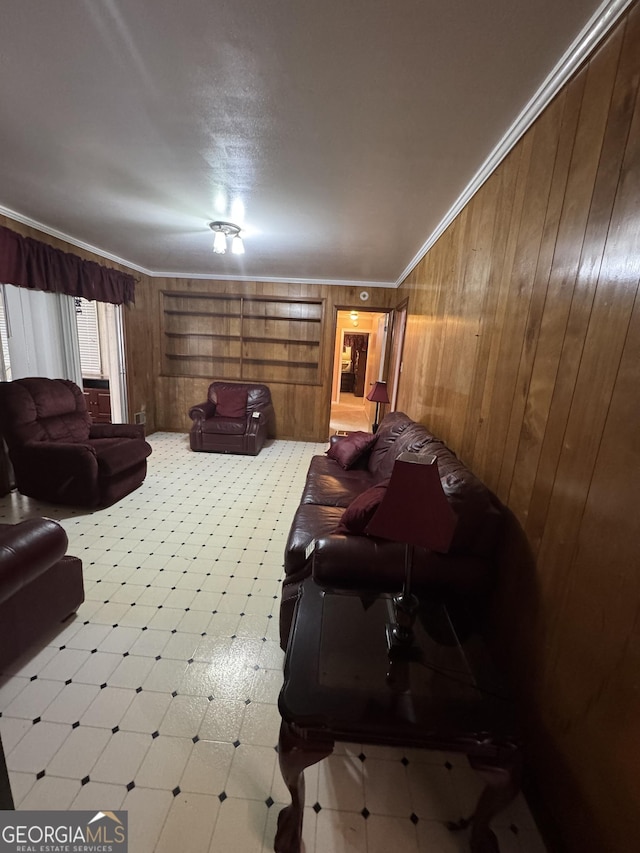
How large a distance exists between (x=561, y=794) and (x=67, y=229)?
504cm

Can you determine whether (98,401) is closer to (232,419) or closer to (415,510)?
(232,419)

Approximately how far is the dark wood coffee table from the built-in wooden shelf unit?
14.9 ft

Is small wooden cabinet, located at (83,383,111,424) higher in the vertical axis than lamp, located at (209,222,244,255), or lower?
lower

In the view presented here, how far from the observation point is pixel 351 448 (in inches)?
118

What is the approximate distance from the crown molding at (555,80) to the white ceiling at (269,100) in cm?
2

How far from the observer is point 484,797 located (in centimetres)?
96

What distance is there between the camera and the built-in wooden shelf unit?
5.31 meters

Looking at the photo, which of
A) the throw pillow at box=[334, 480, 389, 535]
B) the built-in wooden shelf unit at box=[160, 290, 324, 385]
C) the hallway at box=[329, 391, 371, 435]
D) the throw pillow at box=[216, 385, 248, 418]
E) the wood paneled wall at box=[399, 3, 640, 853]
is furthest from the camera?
the hallway at box=[329, 391, 371, 435]

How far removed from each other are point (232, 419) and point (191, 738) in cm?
383

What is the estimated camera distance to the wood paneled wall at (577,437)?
0.87 metres

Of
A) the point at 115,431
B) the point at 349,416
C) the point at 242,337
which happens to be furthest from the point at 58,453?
the point at 349,416

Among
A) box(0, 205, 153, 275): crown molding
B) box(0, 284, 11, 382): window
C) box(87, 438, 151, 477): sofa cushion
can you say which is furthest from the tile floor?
box(0, 205, 153, 275): crown molding

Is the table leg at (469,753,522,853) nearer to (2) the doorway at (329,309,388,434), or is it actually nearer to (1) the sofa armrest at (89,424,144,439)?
(1) the sofa armrest at (89,424,144,439)

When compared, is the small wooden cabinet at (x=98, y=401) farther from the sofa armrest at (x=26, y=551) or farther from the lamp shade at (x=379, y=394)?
the sofa armrest at (x=26, y=551)
